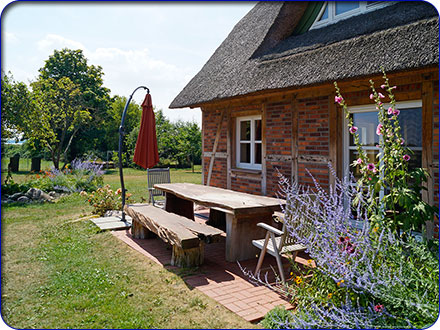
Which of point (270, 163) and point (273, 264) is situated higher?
point (270, 163)

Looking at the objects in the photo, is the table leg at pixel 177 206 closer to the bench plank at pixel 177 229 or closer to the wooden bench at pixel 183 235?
the bench plank at pixel 177 229

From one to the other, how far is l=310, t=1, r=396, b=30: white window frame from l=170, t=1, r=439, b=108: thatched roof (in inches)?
6.8

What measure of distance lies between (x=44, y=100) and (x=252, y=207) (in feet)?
53.8

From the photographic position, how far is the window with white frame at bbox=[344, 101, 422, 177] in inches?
187

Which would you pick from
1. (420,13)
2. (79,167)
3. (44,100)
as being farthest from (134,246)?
(44,100)

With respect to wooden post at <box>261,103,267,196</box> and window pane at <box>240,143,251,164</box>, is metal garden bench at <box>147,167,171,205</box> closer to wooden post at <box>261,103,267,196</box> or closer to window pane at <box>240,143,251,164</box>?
window pane at <box>240,143,251,164</box>

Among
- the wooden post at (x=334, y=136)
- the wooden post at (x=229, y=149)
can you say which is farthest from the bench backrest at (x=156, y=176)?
the wooden post at (x=334, y=136)

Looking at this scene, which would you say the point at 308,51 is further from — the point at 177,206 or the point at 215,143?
the point at 177,206

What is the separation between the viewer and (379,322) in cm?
295

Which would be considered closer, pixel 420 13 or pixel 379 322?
pixel 379 322

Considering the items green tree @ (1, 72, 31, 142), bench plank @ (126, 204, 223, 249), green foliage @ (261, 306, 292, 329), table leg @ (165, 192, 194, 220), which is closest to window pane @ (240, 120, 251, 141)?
table leg @ (165, 192, 194, 220)

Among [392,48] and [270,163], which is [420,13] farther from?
[270,163]

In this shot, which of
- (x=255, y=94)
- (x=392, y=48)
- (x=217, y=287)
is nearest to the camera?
(x=217, y=287)

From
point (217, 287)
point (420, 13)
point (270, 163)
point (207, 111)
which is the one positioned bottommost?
point (217, 287)
